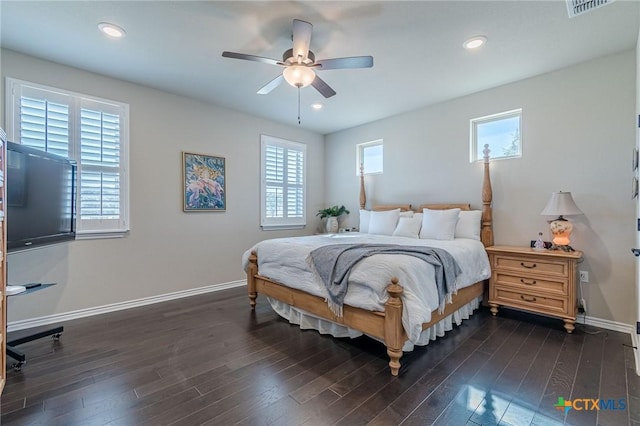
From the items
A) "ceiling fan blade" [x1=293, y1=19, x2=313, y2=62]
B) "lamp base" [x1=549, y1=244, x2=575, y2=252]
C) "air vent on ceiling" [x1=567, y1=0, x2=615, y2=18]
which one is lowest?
"lamp base" [x1=549, y1=244, x2=575, y2=252]

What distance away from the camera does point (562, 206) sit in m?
2.95

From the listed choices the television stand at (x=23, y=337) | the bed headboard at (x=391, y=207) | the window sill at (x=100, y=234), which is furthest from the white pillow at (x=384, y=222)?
the television stand at (x=23, y=337)

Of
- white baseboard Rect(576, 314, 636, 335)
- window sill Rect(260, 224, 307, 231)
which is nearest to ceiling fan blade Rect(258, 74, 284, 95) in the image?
window sill Rect(260, 224, 307, 231)

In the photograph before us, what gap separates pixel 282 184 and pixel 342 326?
3.15 metres

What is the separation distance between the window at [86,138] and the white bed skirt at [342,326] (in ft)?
7.31

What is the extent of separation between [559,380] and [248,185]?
4280 mm

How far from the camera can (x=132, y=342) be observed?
2.65 metres

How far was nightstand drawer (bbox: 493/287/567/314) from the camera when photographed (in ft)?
9.51

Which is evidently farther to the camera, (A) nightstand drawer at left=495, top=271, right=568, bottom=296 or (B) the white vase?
(B) the white vase

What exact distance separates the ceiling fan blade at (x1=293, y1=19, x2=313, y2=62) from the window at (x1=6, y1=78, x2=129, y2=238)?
2.49 m

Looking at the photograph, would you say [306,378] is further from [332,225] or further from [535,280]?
[332,225]

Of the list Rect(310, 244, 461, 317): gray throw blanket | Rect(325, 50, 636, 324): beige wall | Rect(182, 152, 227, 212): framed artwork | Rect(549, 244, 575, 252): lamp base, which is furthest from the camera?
Rect(182, 152, 227, 212): framed artwork

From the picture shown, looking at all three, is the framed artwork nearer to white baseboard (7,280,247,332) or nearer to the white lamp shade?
white baseboard (7,280,247,332)

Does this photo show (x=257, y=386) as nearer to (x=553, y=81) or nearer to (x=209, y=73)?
(x=209, y=73)
